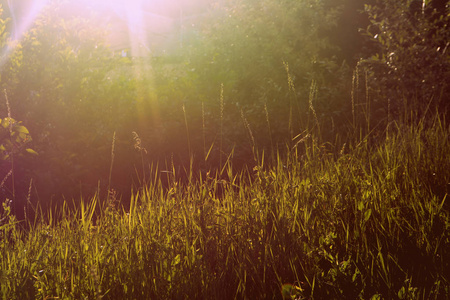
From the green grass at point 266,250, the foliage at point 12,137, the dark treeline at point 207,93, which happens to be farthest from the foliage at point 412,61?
the foliage at point 12,137

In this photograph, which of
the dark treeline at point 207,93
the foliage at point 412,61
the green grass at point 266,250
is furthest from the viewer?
the dark treeline at point 207,93

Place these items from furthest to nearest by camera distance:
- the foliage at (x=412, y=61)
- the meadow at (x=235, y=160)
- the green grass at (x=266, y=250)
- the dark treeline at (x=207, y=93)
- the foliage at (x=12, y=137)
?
the dark treeline at (x=207, y=93) → the foliage at (x=412, y=61) → the foliage at (x=12, y=137) → the meadow at (x=235, y=160) → the green grass at (x=266, y=250)

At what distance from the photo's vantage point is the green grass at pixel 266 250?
2375 mm

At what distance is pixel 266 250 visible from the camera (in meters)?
2.54

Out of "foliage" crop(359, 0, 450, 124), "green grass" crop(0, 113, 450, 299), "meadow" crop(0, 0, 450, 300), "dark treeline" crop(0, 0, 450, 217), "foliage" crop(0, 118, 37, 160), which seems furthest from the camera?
"dark treeline" crop(0, 0, 450, 217)

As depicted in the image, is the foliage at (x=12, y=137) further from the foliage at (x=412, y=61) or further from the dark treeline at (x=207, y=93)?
the foliage at (x=412, y=61)

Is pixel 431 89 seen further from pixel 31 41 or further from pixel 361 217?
pixel 31 41

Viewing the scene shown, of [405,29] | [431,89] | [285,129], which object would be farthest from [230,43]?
[431,89]

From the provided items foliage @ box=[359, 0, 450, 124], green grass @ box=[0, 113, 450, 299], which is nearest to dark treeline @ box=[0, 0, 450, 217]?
foliage @ box=[359, 0, 450, 124]

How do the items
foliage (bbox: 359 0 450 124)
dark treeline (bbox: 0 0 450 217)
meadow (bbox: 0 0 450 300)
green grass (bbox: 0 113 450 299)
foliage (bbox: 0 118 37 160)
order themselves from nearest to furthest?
green grass (bbox: 0 113 450 299) → meadow (bbox: 0 0 450 300) → foliage (bbox: 0 118 37 160) → foliage (bbox: 359 0 450 124) → dark treeline (bbox: 0 0 450 217)

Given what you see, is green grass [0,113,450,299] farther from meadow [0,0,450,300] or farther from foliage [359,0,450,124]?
foliage [359,0,450,124]

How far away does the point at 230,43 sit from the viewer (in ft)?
27.2

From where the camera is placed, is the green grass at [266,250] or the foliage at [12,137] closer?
the green grass at [266,250]

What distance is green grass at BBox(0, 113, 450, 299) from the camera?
2375 millimetres
